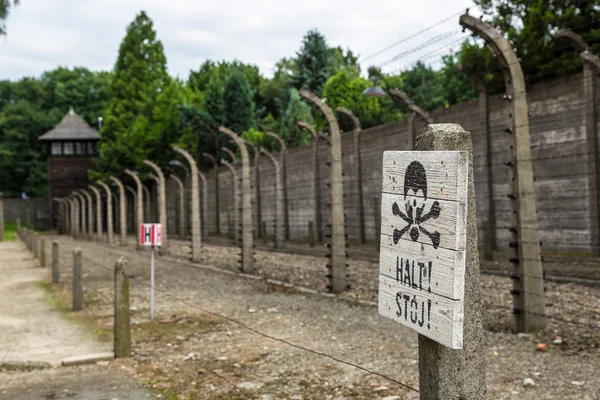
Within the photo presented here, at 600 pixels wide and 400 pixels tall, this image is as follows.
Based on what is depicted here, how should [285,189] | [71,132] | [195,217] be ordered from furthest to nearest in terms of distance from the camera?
1. [71,132]
2. [285,189]
3. [195,217]

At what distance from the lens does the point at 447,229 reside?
7.33 ft

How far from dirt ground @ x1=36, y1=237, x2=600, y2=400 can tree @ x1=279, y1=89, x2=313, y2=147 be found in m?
20.6

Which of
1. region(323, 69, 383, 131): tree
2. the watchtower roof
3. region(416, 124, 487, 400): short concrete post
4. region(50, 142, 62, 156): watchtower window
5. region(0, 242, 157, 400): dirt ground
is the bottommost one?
region(0, 242, 157, 400): dirt ground

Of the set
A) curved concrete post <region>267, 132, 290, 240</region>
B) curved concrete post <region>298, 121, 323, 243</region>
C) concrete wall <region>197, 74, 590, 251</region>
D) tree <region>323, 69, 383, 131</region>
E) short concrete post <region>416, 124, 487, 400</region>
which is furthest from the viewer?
curved concrete post <region>267, 132, 290, 240</region>

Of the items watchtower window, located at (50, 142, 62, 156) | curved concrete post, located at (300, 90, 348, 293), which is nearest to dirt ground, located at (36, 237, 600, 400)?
curved concrete post, located at (300, 90, 348, 293)

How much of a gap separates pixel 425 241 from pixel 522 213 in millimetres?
4882

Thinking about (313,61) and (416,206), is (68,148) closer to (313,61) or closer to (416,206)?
(313,61)

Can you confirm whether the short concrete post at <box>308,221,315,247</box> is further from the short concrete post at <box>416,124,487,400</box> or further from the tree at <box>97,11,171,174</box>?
the tree at <box>97,11,171,174</box>

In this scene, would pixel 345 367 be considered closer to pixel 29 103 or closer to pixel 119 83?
pixel 119 83

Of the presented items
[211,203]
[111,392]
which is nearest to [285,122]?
[211,203]

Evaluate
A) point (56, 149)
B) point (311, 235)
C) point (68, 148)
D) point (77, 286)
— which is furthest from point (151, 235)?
point (68, 148)

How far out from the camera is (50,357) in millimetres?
6594

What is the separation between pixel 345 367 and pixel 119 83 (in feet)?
191

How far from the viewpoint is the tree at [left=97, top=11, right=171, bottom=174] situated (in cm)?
5647
